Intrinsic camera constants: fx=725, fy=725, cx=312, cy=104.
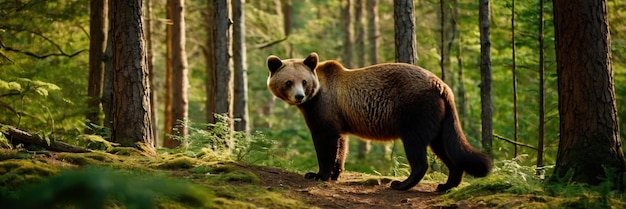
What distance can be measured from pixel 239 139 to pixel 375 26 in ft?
60.5

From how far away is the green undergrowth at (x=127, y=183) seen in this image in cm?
325

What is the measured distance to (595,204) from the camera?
643 cm

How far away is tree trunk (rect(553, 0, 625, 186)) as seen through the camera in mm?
7633

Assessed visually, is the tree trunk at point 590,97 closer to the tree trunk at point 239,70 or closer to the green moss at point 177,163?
the green moss at point 177,163

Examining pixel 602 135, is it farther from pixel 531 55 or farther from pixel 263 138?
pixel 531 55

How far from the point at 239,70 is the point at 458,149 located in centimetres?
767

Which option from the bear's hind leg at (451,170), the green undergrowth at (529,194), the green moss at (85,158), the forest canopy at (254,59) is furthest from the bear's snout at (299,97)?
the green moss at (85,158)

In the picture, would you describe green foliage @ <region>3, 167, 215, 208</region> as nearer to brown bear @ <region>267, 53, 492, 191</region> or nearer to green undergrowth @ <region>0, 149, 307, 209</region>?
green undergrowth @ <region>0, 149, 307, 209</region>

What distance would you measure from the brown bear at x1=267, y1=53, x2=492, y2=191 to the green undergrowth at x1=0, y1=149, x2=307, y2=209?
142 centimetres

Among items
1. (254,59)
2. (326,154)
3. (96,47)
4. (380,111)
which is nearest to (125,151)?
(326,154)

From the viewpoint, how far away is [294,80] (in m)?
9.87

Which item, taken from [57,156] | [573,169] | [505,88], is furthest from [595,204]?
[505,88]

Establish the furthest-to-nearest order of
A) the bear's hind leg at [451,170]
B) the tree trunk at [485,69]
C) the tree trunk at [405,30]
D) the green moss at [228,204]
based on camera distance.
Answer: the tree trunk at [485,69] → the tree trunk at [405,30] → the bear's hind leg at [451,170] → the green moss at [228,204]

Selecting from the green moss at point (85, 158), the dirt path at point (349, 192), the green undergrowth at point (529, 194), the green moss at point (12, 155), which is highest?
the green moss at point (12, 155)
